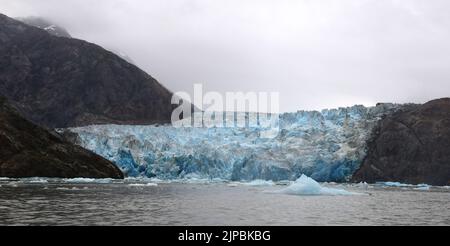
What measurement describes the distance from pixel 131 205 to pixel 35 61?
147 m

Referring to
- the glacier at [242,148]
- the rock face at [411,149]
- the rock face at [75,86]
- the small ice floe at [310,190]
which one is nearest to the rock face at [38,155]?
the glacier at [242,148]

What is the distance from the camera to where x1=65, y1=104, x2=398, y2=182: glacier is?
82.7m

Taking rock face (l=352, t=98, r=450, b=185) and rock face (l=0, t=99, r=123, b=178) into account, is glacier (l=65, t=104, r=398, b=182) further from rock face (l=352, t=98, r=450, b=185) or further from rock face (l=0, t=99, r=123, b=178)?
rock face (l=0, t=99, r=123, b=178)

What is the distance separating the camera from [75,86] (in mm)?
157000

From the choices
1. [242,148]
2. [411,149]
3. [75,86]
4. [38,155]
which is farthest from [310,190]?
[75,86]

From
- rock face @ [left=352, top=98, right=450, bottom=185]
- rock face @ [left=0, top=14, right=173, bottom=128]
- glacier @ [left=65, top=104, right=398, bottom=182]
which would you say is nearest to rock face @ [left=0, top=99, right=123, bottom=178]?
glacier @ [left=65, top=104, right=398, bottom=182]

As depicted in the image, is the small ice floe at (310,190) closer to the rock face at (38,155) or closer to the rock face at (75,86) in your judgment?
the rock face at (38,155)

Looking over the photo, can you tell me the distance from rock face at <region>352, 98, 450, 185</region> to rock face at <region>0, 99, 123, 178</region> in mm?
41882

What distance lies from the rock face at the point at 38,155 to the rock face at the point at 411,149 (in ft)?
137

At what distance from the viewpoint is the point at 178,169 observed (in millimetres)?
83438

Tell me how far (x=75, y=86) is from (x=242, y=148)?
8804 cm
